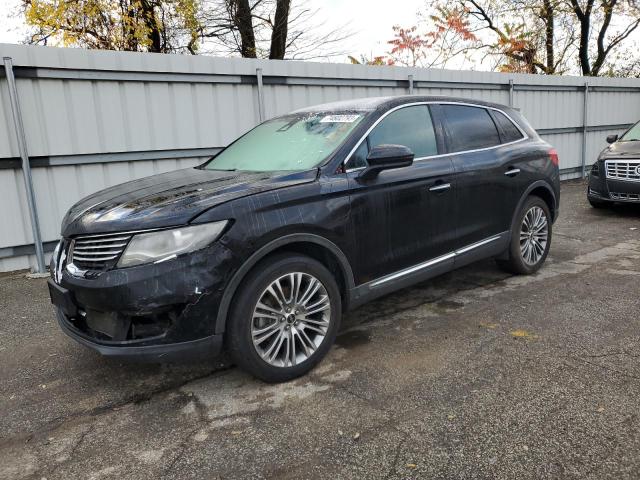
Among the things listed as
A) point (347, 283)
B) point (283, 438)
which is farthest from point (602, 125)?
point (283, 438)

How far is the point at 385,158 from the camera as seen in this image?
133 inches

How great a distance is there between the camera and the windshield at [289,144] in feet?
11.7

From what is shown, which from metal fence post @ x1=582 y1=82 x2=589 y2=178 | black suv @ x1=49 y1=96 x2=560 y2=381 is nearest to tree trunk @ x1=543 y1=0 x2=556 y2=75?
metal fence post @ x1=582 y1=82 x2=589 y2=178

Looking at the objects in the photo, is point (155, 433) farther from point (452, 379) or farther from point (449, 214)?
point (449, 214)

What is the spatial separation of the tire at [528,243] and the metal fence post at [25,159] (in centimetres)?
501

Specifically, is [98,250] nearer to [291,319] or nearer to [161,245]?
[161,245]

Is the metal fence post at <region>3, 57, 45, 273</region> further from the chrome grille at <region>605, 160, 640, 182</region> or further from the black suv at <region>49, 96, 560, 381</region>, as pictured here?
the chrome grille at <region>605, 160, 640, 182</region>

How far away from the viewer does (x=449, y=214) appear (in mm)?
4117

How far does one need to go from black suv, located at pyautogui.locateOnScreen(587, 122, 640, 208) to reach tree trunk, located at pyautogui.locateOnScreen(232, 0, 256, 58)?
10.4m

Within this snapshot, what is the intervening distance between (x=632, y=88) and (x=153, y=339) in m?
14.8

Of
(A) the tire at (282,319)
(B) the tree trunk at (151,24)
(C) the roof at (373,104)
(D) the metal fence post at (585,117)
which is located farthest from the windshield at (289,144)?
(B) the tree trunk at (151,24)

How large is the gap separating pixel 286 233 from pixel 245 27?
45.5 ft

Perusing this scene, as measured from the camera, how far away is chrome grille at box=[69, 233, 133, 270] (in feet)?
9.10

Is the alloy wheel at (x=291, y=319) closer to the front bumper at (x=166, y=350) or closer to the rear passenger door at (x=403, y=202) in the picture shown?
the front bumper at (x=166, y=350)
